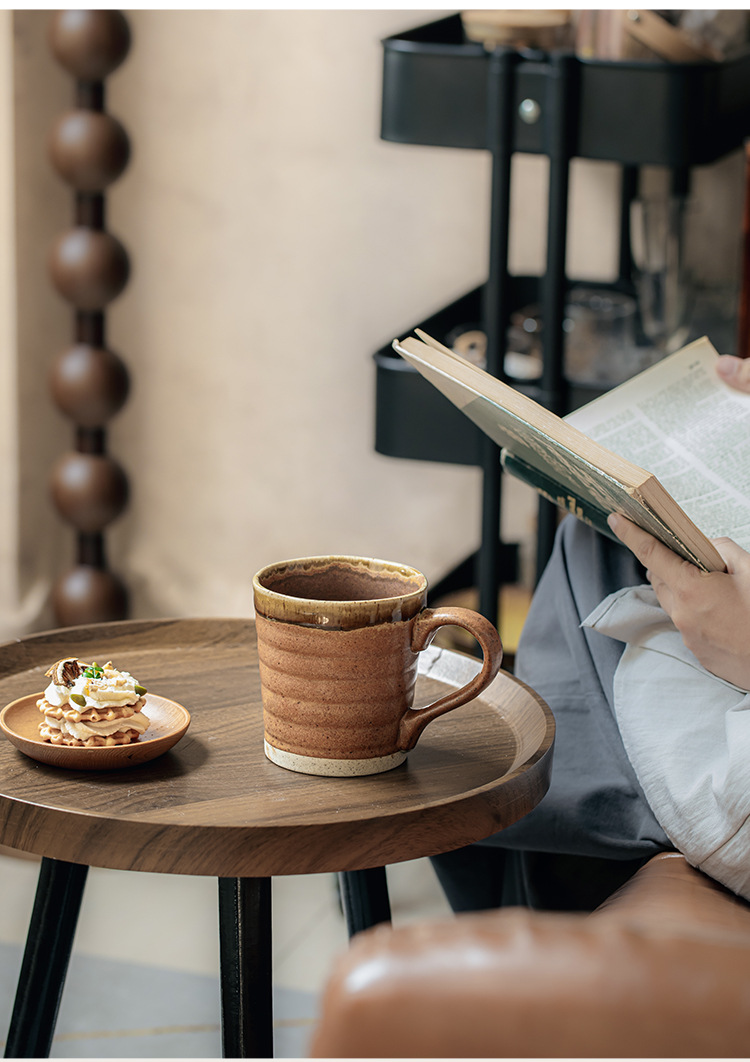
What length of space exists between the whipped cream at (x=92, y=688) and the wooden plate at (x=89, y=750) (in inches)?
0.9

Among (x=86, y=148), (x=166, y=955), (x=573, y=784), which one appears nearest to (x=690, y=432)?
(x=573, y=784)

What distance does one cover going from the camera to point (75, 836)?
0.53 m

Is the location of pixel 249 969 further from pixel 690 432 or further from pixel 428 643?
pixel 690 432

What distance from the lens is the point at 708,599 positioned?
675mm

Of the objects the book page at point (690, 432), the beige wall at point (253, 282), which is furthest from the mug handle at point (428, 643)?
the beige wall at point (253, 282)

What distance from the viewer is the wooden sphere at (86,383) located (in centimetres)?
192

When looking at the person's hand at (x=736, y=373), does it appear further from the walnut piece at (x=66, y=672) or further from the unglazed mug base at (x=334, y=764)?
the walnut piece at (x=66, y=672)

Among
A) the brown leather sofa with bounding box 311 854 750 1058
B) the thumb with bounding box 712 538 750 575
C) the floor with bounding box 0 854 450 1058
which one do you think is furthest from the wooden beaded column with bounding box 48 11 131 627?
the brown leather sofa with bounding box 311 854 750 1058

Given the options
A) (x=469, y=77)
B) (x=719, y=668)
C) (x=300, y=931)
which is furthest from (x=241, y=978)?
Result: (x=469, y=77)

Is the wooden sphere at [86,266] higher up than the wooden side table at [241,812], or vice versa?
the wooden sphere at [86,266]

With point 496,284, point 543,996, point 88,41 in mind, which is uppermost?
point 88,41

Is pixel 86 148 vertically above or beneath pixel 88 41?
beneath

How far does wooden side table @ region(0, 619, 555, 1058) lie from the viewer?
53 cm

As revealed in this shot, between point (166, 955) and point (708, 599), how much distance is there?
0.88 m
